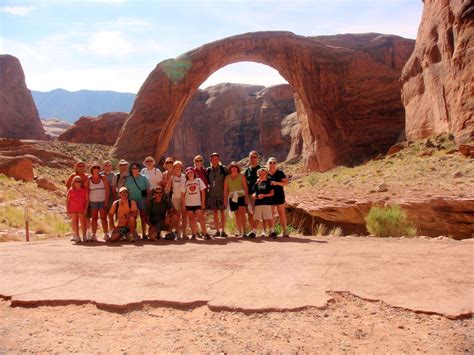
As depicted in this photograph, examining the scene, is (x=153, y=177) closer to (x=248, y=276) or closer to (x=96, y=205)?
(x=96, y=205)

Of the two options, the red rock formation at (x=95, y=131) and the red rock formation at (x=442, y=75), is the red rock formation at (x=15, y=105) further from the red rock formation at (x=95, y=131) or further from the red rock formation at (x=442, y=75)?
the red rock formation at (x=442, y=75)

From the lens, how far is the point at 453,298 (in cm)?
320

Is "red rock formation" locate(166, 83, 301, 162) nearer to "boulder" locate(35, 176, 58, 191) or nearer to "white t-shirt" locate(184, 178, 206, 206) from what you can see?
"boulder" locate(35, 176, 58, 191)

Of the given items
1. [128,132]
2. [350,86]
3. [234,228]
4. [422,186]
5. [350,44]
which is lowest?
[234,228]

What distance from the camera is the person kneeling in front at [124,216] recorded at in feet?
22.2

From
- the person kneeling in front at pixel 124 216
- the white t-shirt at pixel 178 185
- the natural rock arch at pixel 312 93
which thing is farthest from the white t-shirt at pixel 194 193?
the natural rock arch at pixel 312 93

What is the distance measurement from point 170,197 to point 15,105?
46651 millimetres

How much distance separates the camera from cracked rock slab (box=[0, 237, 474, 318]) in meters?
3.28

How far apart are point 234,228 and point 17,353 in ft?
22.2

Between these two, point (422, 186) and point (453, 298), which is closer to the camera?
point (453, 298)

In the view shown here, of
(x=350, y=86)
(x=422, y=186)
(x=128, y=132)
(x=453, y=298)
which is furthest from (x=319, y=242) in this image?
(x=128, y=132)

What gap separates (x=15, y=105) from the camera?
47.0 m

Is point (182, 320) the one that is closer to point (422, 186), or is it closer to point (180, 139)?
point (422, 186)

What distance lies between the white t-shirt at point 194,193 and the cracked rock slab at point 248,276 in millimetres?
1279
